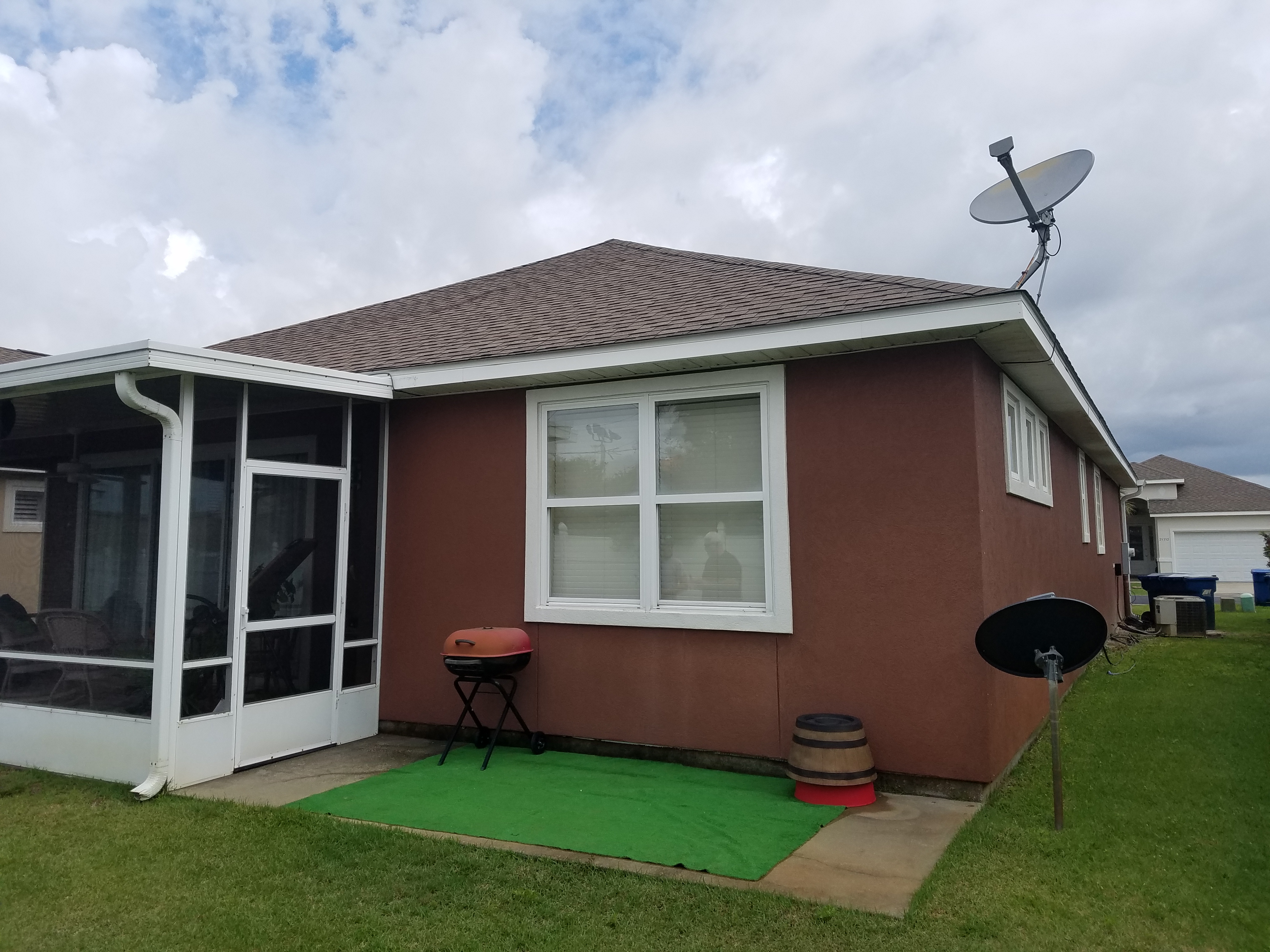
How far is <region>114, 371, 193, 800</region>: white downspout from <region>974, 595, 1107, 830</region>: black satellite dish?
4697 mm

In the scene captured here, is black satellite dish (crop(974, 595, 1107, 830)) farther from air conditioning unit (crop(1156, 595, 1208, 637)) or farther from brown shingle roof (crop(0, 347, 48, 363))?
air conditioning unit (crop(1156, 595, 1208, 637))

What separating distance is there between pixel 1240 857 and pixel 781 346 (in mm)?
3501

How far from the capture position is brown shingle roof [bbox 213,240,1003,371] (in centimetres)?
541

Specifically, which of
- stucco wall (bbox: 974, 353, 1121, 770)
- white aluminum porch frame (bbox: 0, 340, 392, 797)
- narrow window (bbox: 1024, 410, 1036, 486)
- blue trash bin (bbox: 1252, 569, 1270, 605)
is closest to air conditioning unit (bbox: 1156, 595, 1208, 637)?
stucco wall (bbox: 974, 353, 1121, 770)

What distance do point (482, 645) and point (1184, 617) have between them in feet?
46.2

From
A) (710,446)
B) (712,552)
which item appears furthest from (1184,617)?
(710,446)

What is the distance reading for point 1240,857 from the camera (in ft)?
13.1

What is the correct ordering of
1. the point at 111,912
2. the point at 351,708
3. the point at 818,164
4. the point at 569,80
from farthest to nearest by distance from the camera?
the point at 818,164 → the point at 569,80 → the point at 351,708 → the point at 111,912

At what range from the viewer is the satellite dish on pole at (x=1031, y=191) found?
6910 millimetres

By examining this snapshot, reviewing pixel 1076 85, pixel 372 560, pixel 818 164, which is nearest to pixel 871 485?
pixel 372 560

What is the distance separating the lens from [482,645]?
5.59 meters

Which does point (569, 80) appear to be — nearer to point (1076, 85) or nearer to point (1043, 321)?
point (1076, 85)

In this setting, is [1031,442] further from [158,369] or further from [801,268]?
[158,369]

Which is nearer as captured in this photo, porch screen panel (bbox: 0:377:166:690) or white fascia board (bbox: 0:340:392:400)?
white fascia board (bbox: 0:340:392:400)
